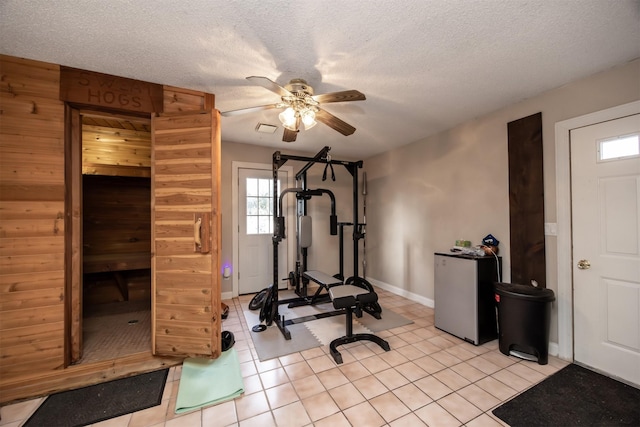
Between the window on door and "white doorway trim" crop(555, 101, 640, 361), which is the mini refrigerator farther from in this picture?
the window on door

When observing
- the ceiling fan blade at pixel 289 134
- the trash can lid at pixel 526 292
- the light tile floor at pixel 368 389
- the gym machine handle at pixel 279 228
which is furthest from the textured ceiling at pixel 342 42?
the light tile floor at pixel 368 389

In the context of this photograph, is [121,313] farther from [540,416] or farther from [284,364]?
[540,416]

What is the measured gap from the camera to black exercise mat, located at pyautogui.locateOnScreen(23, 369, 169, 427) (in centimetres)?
161

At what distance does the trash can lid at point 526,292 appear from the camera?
2.16 meters

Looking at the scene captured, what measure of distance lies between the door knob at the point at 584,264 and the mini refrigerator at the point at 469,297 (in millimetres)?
643

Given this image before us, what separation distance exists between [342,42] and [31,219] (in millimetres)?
2715

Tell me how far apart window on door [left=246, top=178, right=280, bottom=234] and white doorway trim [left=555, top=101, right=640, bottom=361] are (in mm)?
3765

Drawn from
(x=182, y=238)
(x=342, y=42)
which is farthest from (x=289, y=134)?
(x=182, y=238)

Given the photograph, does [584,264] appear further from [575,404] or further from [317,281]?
[317,281]

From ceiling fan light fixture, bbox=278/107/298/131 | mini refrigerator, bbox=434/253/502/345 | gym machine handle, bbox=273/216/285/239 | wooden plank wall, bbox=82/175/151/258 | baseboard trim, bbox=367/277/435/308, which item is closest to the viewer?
ceiling fan light fixture, bbox=278/107/298/131

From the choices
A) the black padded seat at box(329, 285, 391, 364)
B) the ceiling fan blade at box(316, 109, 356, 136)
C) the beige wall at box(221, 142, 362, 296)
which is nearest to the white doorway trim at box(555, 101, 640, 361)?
the black padded seat at box(329, 285, 391, 364)

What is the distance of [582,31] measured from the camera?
162 centimetres

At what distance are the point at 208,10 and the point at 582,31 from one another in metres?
2.43

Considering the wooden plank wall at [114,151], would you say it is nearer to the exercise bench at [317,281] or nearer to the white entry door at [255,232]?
the white entry door at [255,232]
